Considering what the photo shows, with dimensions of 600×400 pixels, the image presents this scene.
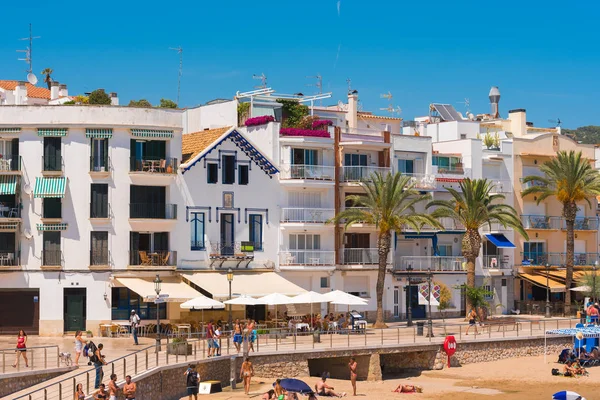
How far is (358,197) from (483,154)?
1674 centimetres

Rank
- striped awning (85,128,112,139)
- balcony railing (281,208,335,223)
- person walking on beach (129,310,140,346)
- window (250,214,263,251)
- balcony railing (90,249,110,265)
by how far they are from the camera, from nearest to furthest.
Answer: person walking on beach (129,310,140,346), striped awning (85,128,112,139), balcony railing (90,249,110,265), window (250,214,263,251), balcony railing (281,208,335,223)

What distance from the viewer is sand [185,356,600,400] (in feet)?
177

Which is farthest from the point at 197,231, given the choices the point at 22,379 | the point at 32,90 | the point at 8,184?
the point at 32,90

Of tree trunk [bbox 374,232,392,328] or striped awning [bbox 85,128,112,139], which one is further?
tree trunk [bbox 374,232,392,328]

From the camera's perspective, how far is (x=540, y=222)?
87.1 m

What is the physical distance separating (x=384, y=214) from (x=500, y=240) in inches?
612

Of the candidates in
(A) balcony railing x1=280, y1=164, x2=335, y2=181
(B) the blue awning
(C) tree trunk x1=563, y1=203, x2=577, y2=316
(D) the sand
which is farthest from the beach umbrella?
(C) tree trunk x1=563, y1=203, x2=577, y2=316

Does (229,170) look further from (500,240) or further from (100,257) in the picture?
(500,240)

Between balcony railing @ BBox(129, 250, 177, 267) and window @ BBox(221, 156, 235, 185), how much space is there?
5.74 m

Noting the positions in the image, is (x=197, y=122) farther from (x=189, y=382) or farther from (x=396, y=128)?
(x=189, y=382)

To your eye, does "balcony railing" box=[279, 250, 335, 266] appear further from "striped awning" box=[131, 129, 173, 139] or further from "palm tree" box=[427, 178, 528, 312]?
"striped awning" box=[131, 129, 173, 139]

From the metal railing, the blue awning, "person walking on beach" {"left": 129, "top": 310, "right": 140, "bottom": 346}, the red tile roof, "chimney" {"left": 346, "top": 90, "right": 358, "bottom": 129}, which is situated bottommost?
the metal railing

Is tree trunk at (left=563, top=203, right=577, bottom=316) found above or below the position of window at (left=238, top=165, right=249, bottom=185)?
below

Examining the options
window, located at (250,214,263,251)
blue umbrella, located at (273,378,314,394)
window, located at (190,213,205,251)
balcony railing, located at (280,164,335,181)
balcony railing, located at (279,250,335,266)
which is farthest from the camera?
balcony railing, located at (280,164,335,181)
